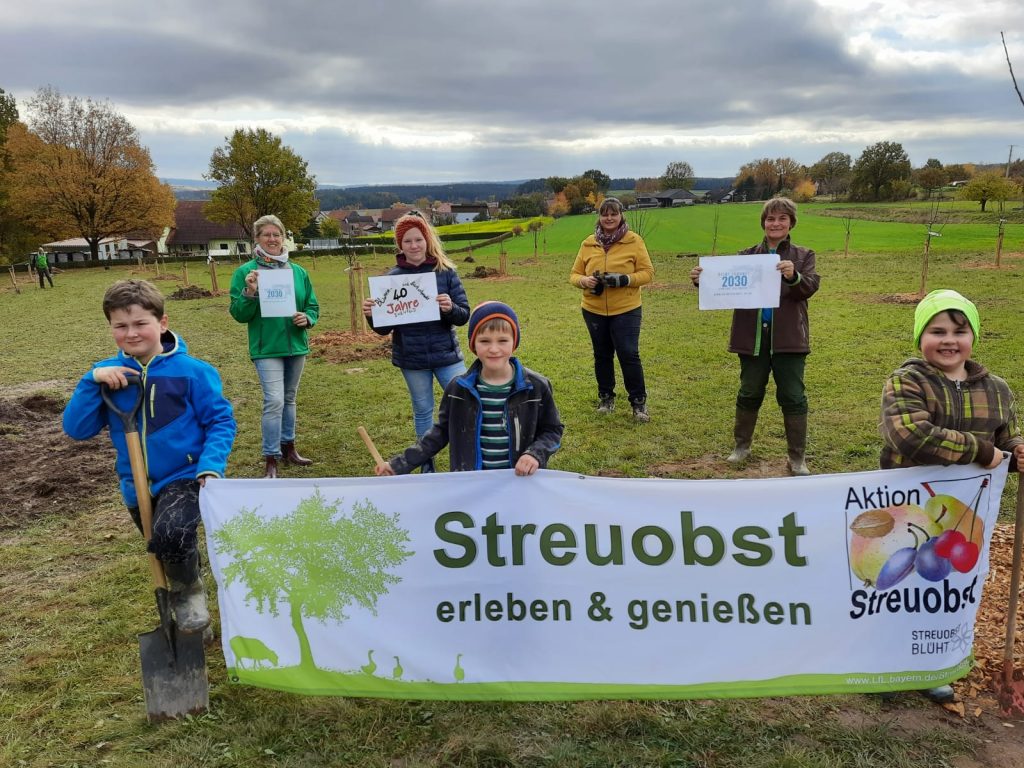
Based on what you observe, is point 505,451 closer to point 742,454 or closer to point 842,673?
point 842,673

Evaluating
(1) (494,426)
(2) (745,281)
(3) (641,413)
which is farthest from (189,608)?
(3) (641,413)

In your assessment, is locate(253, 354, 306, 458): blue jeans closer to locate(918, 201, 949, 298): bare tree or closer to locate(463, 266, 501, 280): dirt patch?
locate(918, 201, 949, 298): bare tree

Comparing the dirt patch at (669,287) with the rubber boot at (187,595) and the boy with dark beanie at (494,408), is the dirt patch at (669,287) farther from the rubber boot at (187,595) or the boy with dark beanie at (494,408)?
the rubber boot at (187,595)

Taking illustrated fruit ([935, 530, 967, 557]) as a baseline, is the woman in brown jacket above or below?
above

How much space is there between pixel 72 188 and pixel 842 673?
55903 mm

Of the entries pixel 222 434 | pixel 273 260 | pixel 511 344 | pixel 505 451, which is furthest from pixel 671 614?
pixel 273 260

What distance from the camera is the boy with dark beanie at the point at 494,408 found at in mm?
3455

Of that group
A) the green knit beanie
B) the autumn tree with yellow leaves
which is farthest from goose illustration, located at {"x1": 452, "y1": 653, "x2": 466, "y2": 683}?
the autumn tree with yellow leaves

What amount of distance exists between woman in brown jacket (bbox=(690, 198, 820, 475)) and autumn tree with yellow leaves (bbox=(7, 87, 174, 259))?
5361cm

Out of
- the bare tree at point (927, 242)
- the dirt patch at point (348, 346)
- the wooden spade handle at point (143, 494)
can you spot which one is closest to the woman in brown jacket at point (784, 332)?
the wooden spade handle at point (143, 494)

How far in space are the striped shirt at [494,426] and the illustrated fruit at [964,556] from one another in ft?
7.16

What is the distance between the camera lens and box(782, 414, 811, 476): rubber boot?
5848 millimetres

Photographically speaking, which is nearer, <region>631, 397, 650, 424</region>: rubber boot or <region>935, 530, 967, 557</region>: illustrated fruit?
<region>935, 530, 967, 557</region>: illustrated fruit

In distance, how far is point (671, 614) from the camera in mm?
2959
